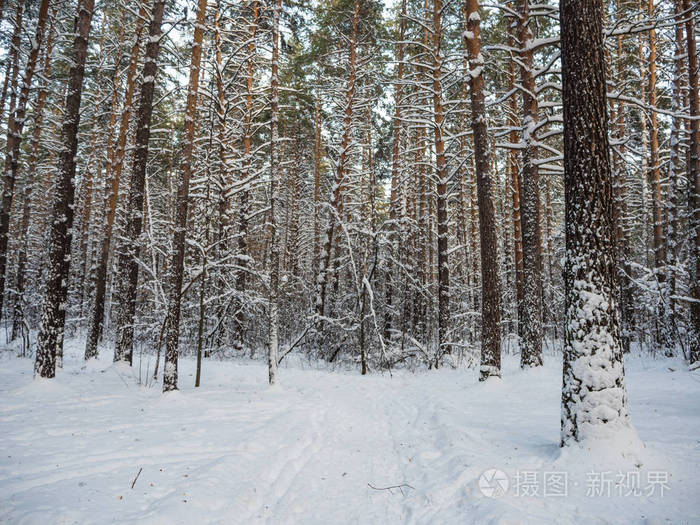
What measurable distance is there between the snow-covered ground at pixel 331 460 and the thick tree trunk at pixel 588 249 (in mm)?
471

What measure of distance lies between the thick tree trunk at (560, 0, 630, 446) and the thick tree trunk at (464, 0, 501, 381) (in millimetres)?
4374

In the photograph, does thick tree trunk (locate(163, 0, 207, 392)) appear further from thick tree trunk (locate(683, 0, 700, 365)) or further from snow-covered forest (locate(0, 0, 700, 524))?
thick tree trunk (locate(683, 0, 700, 365))

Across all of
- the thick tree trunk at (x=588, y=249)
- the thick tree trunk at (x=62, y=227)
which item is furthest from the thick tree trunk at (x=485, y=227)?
the thick tree trunk at (x=62, y=227)

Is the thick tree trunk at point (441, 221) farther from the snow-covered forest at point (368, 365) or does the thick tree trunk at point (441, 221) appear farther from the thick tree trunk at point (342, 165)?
the thick tree trunk at point (342, 165)

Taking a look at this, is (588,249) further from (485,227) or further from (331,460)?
(485,227)

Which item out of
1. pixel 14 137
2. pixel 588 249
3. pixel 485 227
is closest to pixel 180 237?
pixel 485 227

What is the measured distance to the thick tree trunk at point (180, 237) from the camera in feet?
23.7

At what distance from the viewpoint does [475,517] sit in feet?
9.02

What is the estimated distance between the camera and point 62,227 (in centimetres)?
778

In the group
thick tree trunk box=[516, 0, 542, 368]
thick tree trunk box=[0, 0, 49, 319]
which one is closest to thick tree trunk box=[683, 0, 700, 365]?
thick tree trunk box=[516, 0, 542, 368]

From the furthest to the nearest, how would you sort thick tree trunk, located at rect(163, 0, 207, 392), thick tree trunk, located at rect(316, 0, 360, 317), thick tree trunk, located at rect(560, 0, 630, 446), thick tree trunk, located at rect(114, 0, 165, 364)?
thick tree trunk, located at rect(316, 0, 360, 317) → thick tree trunk, located at rect(114, 0, 165, 364) → thick tree trunk, located at rect(163, 0, 207, 392) → thick tree trunk, located at rect(560, 0, 630, 446)

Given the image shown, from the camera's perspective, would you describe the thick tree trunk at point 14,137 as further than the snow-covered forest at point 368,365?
Yes

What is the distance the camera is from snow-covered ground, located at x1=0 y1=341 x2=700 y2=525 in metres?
2.84

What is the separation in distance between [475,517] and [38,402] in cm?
691
